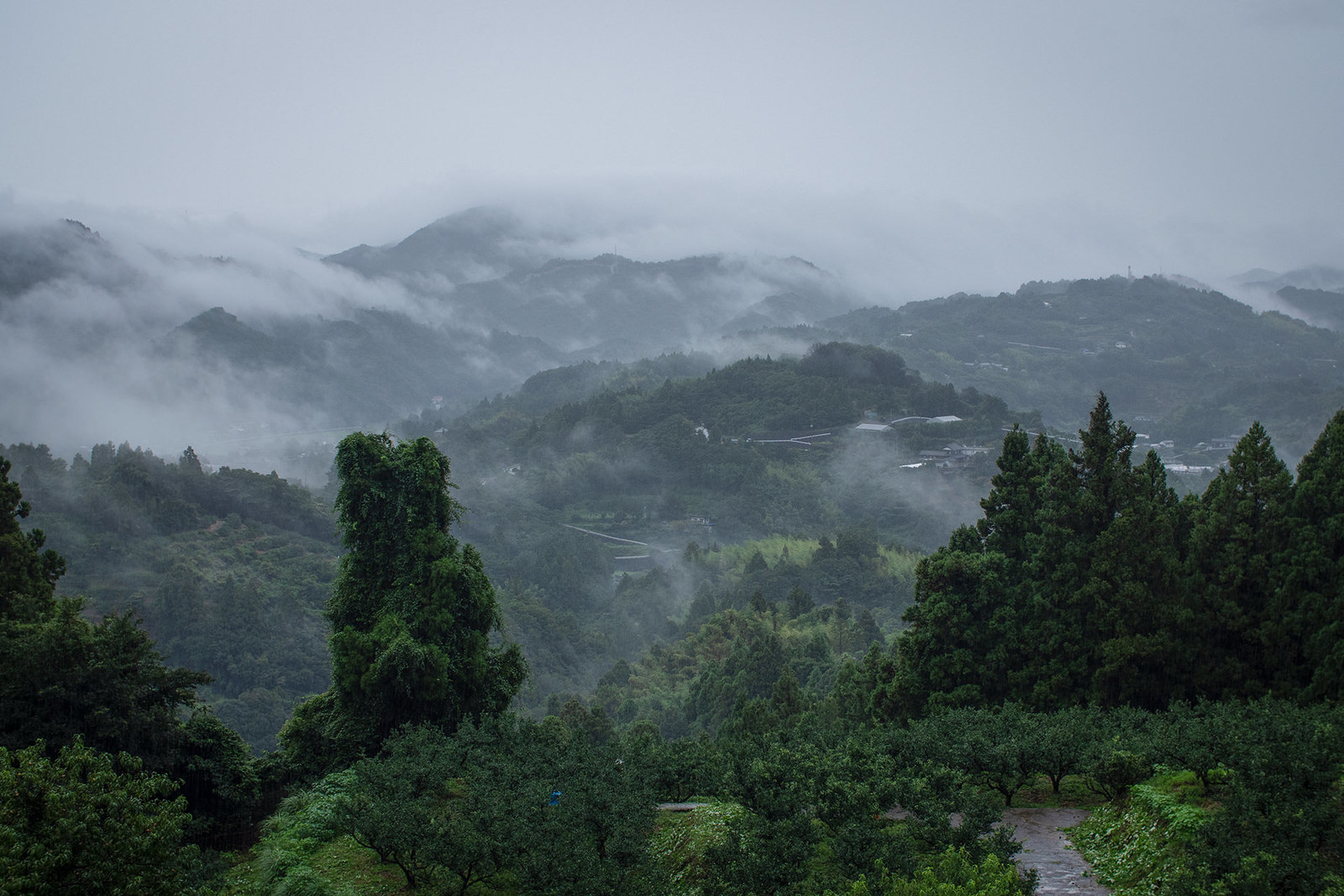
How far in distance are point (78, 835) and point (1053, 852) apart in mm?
9101

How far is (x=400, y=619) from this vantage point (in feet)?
52.6

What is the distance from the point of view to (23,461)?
5612 cm

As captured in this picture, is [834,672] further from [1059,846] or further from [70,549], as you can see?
[70,549]

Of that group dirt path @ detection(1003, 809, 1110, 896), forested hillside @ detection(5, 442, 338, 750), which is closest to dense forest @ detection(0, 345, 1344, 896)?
dirt path @ detection(1003, 809, 1110, 896)

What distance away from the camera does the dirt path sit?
8750 mm

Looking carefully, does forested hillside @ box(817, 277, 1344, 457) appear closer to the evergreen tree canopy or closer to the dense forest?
the evergreen tree canopy

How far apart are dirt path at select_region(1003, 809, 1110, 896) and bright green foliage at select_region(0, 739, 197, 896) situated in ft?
25.6

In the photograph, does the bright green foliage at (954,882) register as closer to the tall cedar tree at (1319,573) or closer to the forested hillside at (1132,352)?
the tall cedar tree at (1319,573)

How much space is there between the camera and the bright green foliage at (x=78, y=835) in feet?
24.4

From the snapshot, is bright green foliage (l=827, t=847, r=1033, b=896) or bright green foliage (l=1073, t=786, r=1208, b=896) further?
bright green foliage (l=1073, t=786, r=1208, b=896)

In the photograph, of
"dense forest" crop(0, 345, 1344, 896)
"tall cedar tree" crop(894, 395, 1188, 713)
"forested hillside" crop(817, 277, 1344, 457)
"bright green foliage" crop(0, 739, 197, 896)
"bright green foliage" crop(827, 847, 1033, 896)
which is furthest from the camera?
"forested hillside" crop(817, 277, 1344, 457)

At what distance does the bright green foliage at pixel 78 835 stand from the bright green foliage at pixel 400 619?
22.3 feet

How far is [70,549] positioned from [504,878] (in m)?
47.0

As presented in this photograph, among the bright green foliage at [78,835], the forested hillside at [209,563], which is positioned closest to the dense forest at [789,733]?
the bright green foliage at [78,835]
